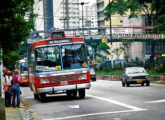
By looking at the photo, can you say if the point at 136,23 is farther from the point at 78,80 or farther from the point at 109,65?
the point at 78,80

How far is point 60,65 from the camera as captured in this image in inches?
1014

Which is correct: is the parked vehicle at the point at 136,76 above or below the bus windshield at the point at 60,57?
below

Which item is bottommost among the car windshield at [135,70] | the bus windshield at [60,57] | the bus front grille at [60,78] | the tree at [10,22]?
the car windshield at [135,70]

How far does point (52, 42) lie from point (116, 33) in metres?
76.3

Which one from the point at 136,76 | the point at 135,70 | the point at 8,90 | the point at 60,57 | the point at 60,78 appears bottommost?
the point at 136,76

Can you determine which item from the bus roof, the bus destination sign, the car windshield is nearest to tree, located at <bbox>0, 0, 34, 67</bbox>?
the bus roof

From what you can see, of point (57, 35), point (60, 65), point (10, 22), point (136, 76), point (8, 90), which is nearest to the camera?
point (10, 22)

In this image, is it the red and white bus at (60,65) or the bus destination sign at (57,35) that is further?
the bus destination sign at (57,35)

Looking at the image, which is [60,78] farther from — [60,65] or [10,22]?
[10,22]

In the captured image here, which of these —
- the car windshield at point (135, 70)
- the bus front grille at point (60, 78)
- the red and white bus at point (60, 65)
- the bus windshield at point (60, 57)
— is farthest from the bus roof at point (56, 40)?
the car windshield at point (135, 70)

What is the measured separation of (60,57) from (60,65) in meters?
0.41

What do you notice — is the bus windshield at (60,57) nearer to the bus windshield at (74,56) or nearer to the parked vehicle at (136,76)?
the bus windshield at (74,56)

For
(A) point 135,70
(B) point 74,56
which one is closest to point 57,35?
(B) point 74,56

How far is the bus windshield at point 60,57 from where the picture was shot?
84.6 feet
